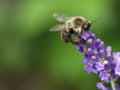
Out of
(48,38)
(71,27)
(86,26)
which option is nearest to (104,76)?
(86,26)

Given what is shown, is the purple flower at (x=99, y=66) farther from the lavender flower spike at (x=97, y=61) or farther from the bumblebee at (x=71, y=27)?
the bumblebee at (x=71, y=27)

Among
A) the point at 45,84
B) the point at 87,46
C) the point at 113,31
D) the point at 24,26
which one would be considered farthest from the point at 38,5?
the point at 87,46

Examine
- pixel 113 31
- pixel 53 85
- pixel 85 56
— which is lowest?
pixel 85 56

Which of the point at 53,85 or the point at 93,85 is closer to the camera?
the point at 93,85

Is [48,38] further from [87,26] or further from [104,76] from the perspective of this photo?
[104,76]

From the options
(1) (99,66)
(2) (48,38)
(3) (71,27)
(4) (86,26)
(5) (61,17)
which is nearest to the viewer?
(1) (99,66)

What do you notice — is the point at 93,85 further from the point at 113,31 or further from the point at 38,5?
the point at 38,5

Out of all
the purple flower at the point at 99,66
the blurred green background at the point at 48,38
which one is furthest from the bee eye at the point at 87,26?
the blurred green background at the point at 48,38
